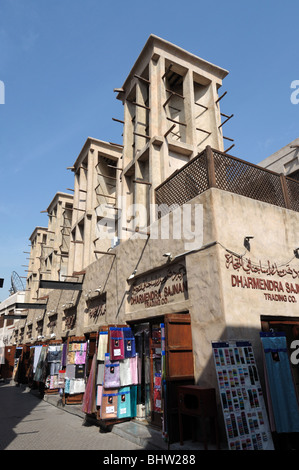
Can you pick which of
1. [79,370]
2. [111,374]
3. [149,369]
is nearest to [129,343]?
[149,369]

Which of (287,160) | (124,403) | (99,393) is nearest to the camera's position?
(99,393)

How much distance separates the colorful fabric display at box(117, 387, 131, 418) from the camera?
7752mm

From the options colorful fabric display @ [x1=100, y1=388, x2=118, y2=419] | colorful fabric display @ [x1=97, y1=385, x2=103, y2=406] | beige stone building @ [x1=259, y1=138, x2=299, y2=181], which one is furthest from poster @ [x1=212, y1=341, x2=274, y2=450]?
beige stone building @ [x1=259, y1=138, x2=299, y2=181]

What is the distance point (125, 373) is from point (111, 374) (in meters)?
0.44

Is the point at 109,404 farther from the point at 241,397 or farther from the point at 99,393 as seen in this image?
the point at 241,397

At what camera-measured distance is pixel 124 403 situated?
7879mm

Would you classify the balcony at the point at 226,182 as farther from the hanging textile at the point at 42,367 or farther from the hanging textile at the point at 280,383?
the hanging textile at the point at 42,367

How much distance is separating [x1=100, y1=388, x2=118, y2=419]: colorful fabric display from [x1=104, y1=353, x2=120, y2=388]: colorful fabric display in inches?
7.8

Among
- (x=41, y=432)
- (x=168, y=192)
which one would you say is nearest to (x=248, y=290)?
(x=168, y=192)

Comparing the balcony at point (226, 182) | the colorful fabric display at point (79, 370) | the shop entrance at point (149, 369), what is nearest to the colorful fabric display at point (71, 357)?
the colorful fabric display at point (79, 370)

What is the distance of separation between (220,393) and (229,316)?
1.38 m

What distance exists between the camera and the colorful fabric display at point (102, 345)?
26.5 feet

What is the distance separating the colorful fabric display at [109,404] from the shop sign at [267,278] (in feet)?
14.1

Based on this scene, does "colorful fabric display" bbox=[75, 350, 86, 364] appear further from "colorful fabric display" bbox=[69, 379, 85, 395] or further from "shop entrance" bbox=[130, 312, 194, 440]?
"shop entrance" bbox=[130, 312, 194, 440]
